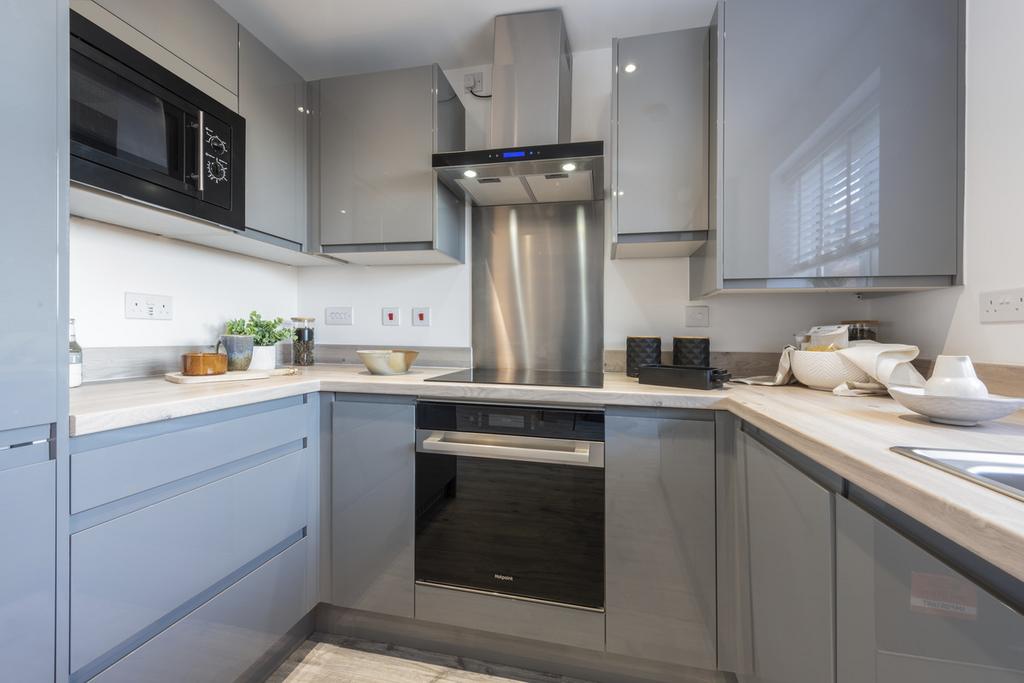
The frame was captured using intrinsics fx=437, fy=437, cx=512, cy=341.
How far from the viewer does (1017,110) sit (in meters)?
1.09

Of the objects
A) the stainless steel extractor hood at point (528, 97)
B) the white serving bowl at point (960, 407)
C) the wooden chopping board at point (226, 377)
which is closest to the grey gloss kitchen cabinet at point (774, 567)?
the white serving bowl at point (960, 407)

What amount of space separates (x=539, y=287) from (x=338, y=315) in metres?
1.09

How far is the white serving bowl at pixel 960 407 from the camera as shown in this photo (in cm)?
82

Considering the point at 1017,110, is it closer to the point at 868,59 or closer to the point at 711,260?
the point at 868,59

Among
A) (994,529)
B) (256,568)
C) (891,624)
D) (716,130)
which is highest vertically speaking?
(716,130)

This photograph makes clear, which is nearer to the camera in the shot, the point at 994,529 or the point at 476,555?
the point at 994,529

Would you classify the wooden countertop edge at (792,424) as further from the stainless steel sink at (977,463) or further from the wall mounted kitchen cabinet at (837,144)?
the wall mounted kitchen cabinet at (837,144)

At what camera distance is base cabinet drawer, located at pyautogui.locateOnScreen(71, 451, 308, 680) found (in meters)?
0.92

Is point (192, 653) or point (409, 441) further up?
point (409, 441)

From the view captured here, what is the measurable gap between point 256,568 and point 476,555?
681 mm

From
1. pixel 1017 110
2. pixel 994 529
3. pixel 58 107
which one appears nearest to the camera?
pixel 994 529

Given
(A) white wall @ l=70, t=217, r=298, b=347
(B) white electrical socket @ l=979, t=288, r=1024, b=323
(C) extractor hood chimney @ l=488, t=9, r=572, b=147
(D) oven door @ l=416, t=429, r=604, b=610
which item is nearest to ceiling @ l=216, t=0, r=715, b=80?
(C) extractor hood chimney @ l=488, t=9, r=572, b=147

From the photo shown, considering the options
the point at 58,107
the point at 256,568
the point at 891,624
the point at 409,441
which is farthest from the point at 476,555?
the point at 58,107

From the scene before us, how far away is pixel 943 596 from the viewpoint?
1.68ft
